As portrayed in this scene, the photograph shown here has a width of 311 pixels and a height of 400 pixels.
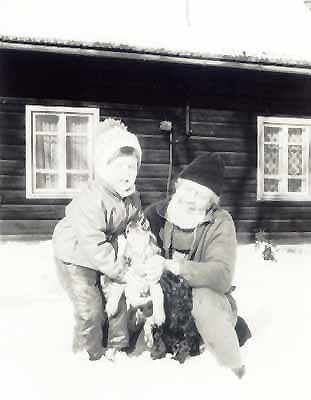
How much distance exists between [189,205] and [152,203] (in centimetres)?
13

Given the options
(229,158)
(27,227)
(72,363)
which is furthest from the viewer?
(229,158)

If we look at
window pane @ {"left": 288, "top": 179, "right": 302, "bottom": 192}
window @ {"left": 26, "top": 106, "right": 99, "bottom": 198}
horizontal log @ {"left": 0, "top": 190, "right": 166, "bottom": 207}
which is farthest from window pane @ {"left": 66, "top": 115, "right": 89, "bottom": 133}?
window pane @ {"left": 288, "top": 179, "right": 302, "bottom": 192}

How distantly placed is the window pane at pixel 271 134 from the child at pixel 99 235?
859 mm

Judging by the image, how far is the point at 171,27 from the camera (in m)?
2.77

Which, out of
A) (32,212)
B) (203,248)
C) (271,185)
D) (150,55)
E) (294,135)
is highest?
(150,55)

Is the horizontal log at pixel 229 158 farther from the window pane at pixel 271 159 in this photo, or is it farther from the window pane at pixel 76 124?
the window pane at pixel 76 124

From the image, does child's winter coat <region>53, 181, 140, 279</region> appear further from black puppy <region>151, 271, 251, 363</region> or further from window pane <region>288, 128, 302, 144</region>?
window pane <region>288, 128, 302, 144</region>

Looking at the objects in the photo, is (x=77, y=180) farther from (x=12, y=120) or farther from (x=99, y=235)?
(x=12, y=120)

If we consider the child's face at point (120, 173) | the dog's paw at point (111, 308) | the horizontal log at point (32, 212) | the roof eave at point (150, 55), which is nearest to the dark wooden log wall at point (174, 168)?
the horizontal log at point (32, 212)

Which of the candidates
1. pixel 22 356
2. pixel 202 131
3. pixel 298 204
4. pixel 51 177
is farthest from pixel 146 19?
pixel 22 356

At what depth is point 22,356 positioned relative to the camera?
2012 mm

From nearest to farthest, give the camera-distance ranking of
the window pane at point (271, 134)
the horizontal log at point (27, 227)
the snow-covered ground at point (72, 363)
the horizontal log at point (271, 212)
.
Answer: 1. the snow-covered ground at point (72, 363)
2. the horizontal log at point (27, 227)
3. the horizontal log at point (271, 212)
4. the window pane at point (271, 134)

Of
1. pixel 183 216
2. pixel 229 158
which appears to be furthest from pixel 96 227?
pixel 229 158

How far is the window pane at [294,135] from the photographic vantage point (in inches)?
99.1
